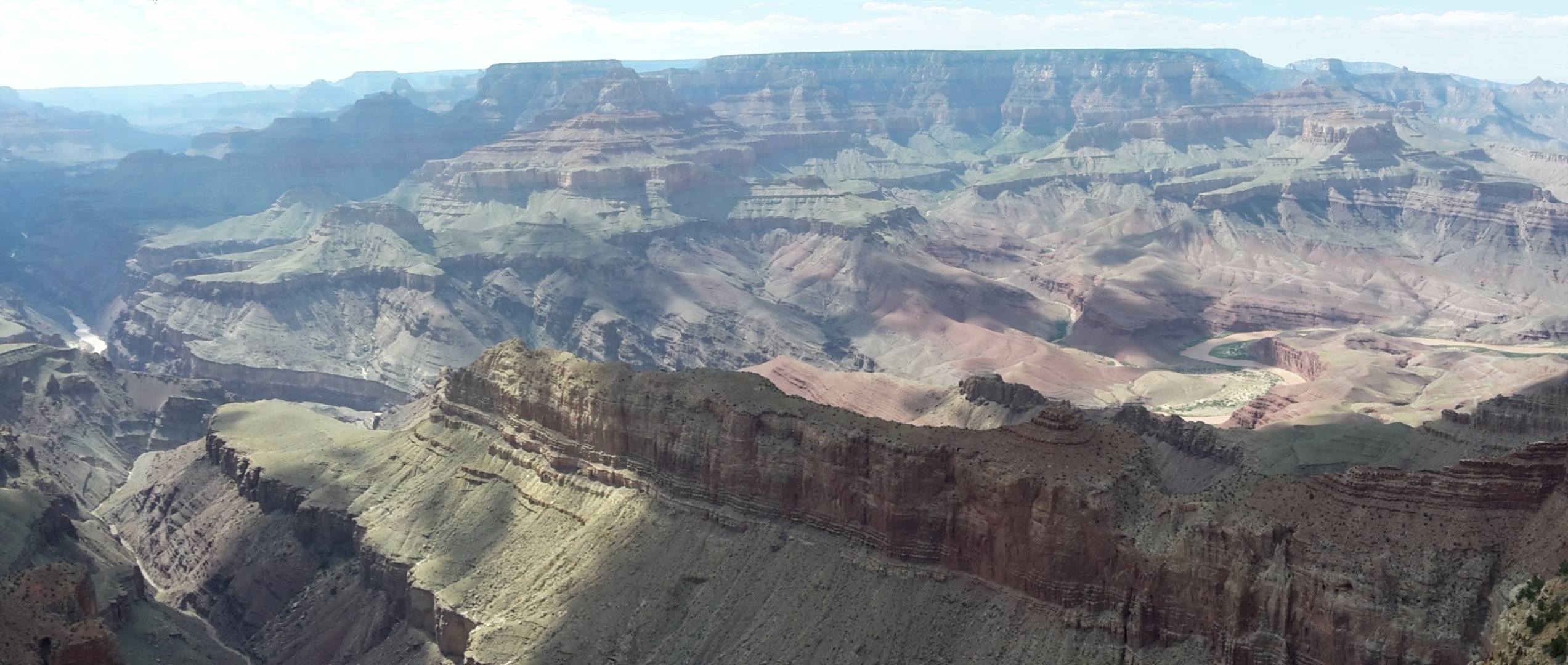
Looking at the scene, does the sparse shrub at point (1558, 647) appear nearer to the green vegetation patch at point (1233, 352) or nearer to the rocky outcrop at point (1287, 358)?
the rocky outcrop at point (1287, 358)

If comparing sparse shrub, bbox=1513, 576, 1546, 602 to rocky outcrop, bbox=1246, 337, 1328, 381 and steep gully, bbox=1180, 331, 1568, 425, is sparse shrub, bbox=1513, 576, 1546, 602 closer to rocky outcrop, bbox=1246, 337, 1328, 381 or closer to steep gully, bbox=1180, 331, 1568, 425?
rocky outcrop, bbox=1246, 337, 1328, 381

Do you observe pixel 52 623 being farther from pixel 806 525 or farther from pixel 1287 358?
pixel 1287 358

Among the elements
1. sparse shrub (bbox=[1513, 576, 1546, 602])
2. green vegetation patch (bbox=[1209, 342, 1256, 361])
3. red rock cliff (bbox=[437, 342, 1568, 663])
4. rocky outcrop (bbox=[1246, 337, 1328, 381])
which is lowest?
green vegetation patch (bbox=[1209, 342, 1256, 361])

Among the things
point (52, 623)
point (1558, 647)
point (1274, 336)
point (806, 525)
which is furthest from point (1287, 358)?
point (52, 623)

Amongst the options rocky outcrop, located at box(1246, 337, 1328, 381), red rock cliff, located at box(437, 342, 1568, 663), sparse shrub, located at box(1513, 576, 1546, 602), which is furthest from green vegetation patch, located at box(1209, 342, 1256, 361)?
sparse shrub, located at box(1513, 576, 1546, 602)

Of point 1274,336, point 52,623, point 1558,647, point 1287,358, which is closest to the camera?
point 1558,647

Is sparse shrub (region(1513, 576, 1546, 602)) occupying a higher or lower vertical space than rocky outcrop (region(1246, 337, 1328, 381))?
higher

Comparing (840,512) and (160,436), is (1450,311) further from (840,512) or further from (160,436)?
(160,436)

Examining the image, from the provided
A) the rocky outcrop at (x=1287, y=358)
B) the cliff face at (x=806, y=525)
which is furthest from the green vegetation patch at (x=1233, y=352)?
the cliff face at (x=806, y=525)

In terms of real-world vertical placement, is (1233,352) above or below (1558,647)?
below

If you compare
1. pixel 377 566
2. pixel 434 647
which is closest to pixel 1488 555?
pixel 434 647
